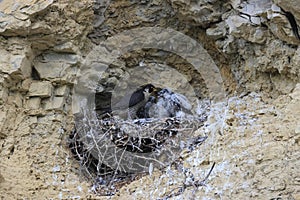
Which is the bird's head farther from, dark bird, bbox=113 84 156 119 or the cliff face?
the cliff face

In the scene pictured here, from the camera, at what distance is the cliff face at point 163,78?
3.43 metres

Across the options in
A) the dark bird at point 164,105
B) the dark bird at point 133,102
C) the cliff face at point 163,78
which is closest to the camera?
the cliff face at point 163,78

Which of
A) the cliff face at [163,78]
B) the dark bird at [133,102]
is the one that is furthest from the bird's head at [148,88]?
the cliff face at [163,78]

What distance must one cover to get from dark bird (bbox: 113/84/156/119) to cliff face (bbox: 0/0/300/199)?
13 centimetres

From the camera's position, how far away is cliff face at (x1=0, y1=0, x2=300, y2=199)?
3.43 meters

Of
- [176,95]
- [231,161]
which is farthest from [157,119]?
[231,161]

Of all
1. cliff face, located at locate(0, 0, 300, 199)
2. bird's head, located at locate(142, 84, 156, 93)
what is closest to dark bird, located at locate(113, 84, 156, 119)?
bird's head, located at locate(142, 84, 156, 93)

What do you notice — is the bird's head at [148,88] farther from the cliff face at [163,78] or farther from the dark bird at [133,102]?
the cliff face at [163,78]

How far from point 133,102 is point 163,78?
41cm

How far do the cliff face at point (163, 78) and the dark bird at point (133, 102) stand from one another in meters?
0.13

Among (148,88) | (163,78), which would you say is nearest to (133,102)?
(148,88)

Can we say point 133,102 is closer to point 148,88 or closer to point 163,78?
point 148,88

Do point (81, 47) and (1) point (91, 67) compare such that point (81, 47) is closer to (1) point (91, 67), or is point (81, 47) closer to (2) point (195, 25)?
(1) point (91, 67)

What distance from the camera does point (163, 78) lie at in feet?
17.3
